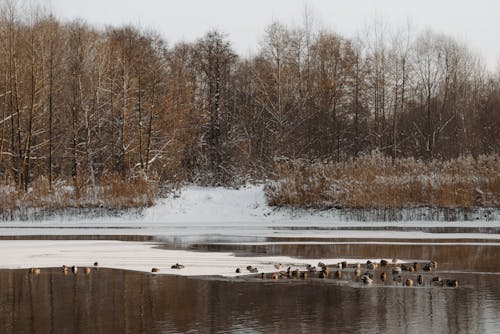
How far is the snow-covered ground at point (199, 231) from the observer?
68.9 feet

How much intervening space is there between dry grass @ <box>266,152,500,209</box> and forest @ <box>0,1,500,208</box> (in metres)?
0.15

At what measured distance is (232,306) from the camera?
45.1 feet

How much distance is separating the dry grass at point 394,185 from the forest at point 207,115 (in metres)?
0.15

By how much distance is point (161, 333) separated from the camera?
11312mm

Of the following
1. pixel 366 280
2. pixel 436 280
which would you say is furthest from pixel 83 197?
pixel 436 280

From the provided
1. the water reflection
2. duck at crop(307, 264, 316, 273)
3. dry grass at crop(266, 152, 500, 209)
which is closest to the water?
the water reflection

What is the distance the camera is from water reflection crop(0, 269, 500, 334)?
1194 cm

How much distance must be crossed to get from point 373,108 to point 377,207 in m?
31.8

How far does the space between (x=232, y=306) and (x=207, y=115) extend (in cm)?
5000

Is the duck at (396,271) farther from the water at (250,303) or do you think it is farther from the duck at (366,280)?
the duck at (366,280)

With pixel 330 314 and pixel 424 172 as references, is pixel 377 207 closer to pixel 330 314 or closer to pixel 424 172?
pixel 424 172

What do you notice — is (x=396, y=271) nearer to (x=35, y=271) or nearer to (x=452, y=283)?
(x=452, y=283)

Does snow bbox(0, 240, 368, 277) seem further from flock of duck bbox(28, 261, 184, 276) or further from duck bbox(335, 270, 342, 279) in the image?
duck bbox(335, 270, 342, 279)

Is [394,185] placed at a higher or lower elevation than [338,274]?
higher
